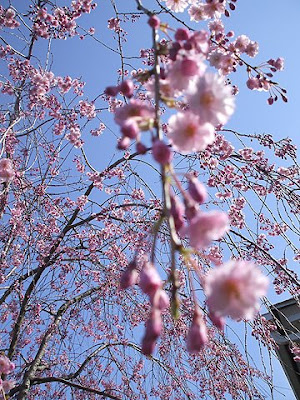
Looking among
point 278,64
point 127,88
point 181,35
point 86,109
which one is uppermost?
point 86,109

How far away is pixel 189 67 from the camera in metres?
1.03

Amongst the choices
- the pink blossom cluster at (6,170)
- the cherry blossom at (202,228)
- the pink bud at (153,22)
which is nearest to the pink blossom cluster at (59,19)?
the pink blossom cluster at (6,170)

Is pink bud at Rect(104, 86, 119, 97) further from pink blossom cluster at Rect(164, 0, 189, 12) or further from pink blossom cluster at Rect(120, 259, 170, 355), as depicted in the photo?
pink blossom cluster at Rect(164, 0, 189, 12)

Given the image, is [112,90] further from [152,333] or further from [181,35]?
[152,333]

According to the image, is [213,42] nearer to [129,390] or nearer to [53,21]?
[53,21]

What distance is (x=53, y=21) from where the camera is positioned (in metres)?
3.62

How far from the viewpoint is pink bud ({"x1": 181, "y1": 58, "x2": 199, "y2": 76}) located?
1.03 m

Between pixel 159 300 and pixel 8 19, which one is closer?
pixel 159 300

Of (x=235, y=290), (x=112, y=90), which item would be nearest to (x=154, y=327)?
(x=235, y=290)

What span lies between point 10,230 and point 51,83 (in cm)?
190

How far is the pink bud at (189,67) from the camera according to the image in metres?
1.03

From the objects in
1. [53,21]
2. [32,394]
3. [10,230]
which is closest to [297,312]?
[32,394]

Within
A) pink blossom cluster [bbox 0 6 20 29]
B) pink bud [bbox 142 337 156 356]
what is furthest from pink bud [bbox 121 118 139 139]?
pink blossom cluster [bbox 0 6 20 29]

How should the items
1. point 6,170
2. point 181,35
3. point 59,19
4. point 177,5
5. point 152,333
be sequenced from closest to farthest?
1. point 152,333
2. point 181,35
3. point 177,5
4. point 6,170
5. point 59,19
